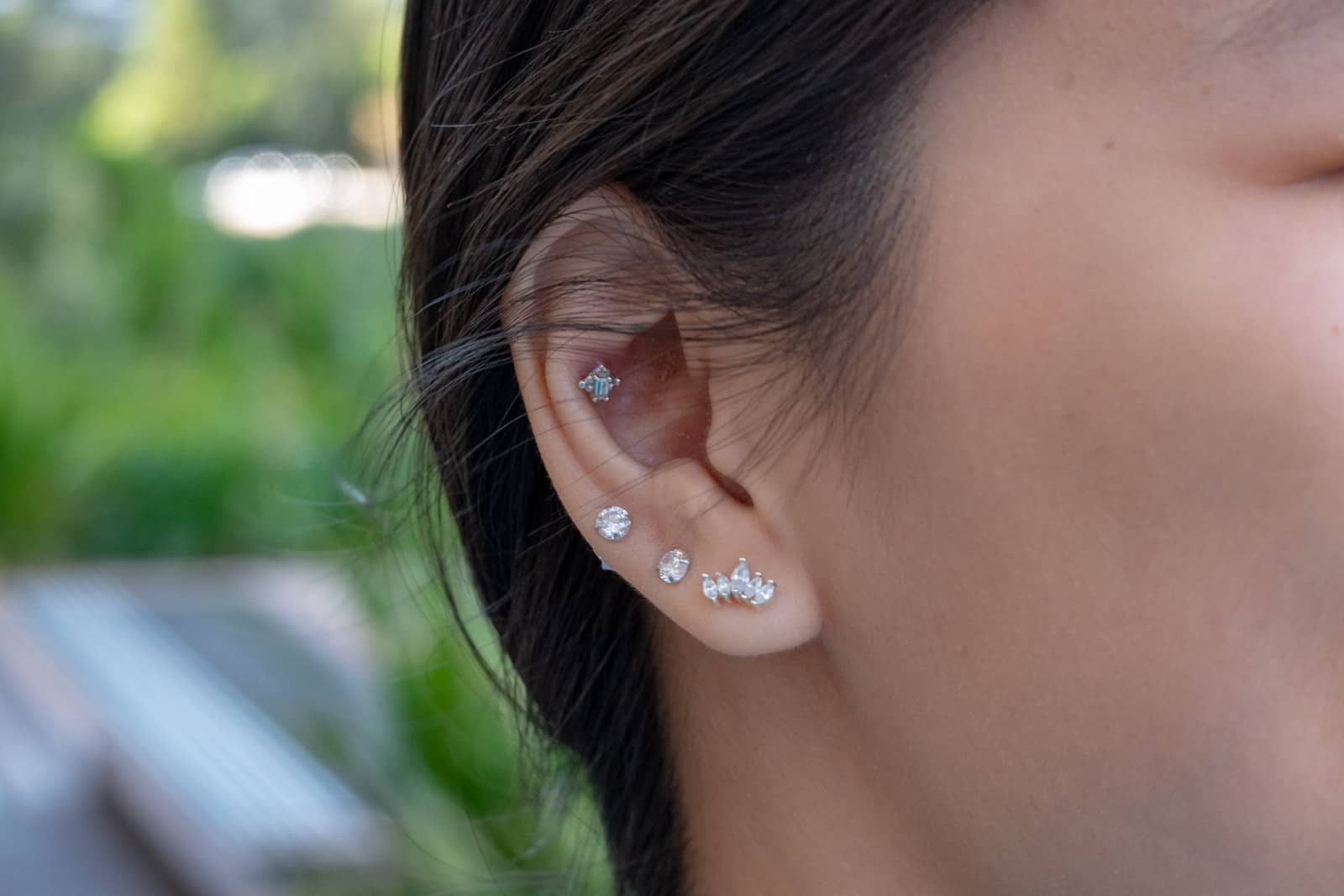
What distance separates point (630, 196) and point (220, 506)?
543 centimetres

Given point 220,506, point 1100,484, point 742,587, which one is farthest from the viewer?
point 220,506

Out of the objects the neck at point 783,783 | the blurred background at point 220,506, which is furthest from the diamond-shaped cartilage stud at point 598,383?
the blurred background at point 220,506

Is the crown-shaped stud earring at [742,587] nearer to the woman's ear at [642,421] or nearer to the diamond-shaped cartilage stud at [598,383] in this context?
the woman's ear at [642,421]

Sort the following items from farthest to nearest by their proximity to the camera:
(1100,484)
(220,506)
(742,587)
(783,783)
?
(220,506), (783,783), (742,587), (1100,484)

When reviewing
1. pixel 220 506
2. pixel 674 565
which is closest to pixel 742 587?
pixel 674 565

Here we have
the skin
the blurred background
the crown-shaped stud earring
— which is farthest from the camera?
the blurred background

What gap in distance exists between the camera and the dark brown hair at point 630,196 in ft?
2.66

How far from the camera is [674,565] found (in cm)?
88

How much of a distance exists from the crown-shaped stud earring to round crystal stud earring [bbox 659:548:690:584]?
0.01 meters

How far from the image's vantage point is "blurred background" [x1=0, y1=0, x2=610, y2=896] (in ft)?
9.49

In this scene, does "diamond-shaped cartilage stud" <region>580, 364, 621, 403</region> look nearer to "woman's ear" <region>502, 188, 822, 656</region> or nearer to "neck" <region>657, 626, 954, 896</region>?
"woman's ear" <region>502, 188, 822, 656</region>

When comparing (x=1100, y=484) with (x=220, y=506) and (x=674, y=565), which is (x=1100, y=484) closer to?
(x=674, y=565)

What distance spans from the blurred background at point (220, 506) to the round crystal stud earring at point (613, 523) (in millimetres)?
345

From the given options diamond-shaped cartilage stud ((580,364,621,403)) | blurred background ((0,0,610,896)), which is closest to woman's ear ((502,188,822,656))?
diamond-shaped cartilage stud ((580,364,621,403))
